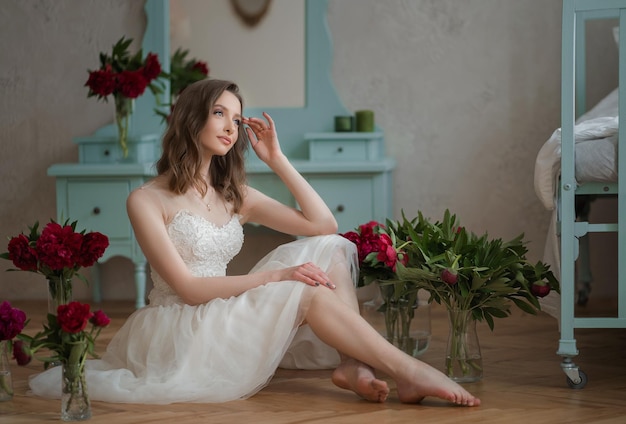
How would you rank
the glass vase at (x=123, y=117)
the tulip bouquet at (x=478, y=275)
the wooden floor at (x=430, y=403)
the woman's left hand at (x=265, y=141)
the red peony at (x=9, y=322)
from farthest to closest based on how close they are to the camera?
the glass vase at (x=123, y=117), the woman's left hand at (x=265, y=141), the tulip bouquet at (x=478, y=275), the red peony at (x=9, y=322), the wooden floor at (x=430, y=403)

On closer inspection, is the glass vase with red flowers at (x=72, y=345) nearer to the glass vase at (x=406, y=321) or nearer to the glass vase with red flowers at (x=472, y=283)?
the glass vase with red flowers at (x=472, y=283)

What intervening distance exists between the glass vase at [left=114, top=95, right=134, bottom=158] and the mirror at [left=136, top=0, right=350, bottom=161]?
1.15 feet

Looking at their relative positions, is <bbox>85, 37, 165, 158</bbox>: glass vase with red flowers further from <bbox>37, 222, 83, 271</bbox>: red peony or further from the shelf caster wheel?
the shelf caster wheel

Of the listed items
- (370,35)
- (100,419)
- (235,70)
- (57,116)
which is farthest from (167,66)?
(100,419)

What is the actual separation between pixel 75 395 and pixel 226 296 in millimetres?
509

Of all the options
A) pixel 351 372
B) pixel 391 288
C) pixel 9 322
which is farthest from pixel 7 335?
pixel 391 288

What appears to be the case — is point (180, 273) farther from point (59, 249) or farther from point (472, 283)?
Answer: point (472, 283)

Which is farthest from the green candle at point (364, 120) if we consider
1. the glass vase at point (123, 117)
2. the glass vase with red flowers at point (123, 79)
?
the glass vase at point (123, 117)

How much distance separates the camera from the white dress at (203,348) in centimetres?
244

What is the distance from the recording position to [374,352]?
2410mm

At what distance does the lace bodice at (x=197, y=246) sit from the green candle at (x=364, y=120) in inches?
62.3

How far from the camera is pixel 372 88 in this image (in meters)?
4.46

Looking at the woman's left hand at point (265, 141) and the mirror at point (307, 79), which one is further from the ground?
the mirror at point (307, 79)

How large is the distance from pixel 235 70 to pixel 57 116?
868mm
